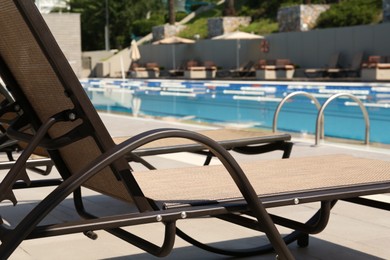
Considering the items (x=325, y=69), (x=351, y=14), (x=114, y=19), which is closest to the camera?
(x=325, y=69)

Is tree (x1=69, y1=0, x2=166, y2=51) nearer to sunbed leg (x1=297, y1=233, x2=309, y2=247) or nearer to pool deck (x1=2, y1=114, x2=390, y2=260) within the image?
pool deck (x1=2, y1=114, x2=390, y2=260)

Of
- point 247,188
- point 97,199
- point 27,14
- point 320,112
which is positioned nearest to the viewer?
point 27,14

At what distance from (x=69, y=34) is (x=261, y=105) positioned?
19.4 m

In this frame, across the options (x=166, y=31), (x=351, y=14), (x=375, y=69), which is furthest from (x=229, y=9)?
(x=375, y=69)

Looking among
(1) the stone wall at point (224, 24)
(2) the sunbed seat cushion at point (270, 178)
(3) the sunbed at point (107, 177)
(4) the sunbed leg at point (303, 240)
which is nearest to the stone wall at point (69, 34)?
(1) the stone wall at point (224, 24)

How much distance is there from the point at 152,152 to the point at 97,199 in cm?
93

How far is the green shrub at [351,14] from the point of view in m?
30.1

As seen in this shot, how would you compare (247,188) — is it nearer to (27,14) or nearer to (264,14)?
(27,14)

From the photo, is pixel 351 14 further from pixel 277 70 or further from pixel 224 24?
pixel 224 24

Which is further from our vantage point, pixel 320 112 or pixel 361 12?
pixel 361 12

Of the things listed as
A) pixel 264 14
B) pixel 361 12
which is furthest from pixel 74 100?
pixel 264 14

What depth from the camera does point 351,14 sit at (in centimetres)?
3034

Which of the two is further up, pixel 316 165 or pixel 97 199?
pixel 316 165

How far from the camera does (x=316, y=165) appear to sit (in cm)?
339
